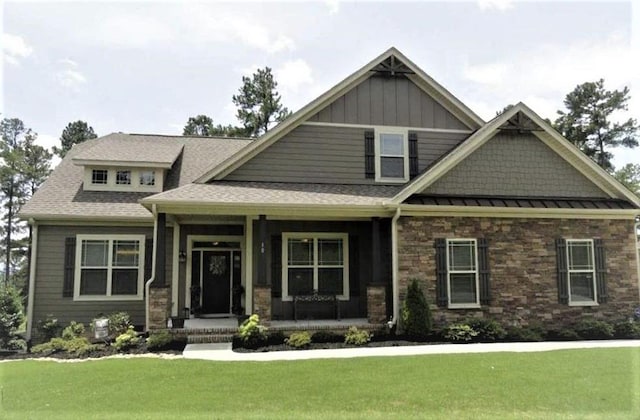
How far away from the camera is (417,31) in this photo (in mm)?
7875

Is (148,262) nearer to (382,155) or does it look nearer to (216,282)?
(216,282)

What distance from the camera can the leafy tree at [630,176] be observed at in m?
28.3

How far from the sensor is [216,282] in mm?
12930

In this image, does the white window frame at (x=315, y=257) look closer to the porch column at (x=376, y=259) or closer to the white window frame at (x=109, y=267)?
the porch column at (x=376, y=259)

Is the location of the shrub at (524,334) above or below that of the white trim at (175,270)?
below

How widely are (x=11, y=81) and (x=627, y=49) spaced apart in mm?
9234

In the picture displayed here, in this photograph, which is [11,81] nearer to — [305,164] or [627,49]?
[305,164]

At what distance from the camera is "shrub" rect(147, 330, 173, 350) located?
935 cm

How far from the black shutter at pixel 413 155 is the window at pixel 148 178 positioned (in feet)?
24.2

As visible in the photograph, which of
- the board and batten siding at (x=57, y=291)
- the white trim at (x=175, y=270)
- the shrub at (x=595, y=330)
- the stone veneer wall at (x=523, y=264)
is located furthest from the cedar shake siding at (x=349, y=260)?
the shrub at (x=595, y=330)

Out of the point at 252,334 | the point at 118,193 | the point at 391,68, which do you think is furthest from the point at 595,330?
the point at 118,193

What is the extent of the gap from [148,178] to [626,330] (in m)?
13.0

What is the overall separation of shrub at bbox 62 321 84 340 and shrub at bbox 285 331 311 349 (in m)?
4.98

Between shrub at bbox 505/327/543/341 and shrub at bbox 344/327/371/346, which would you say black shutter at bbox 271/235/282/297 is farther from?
Answer: shrub at bbox 505/327/543/341
